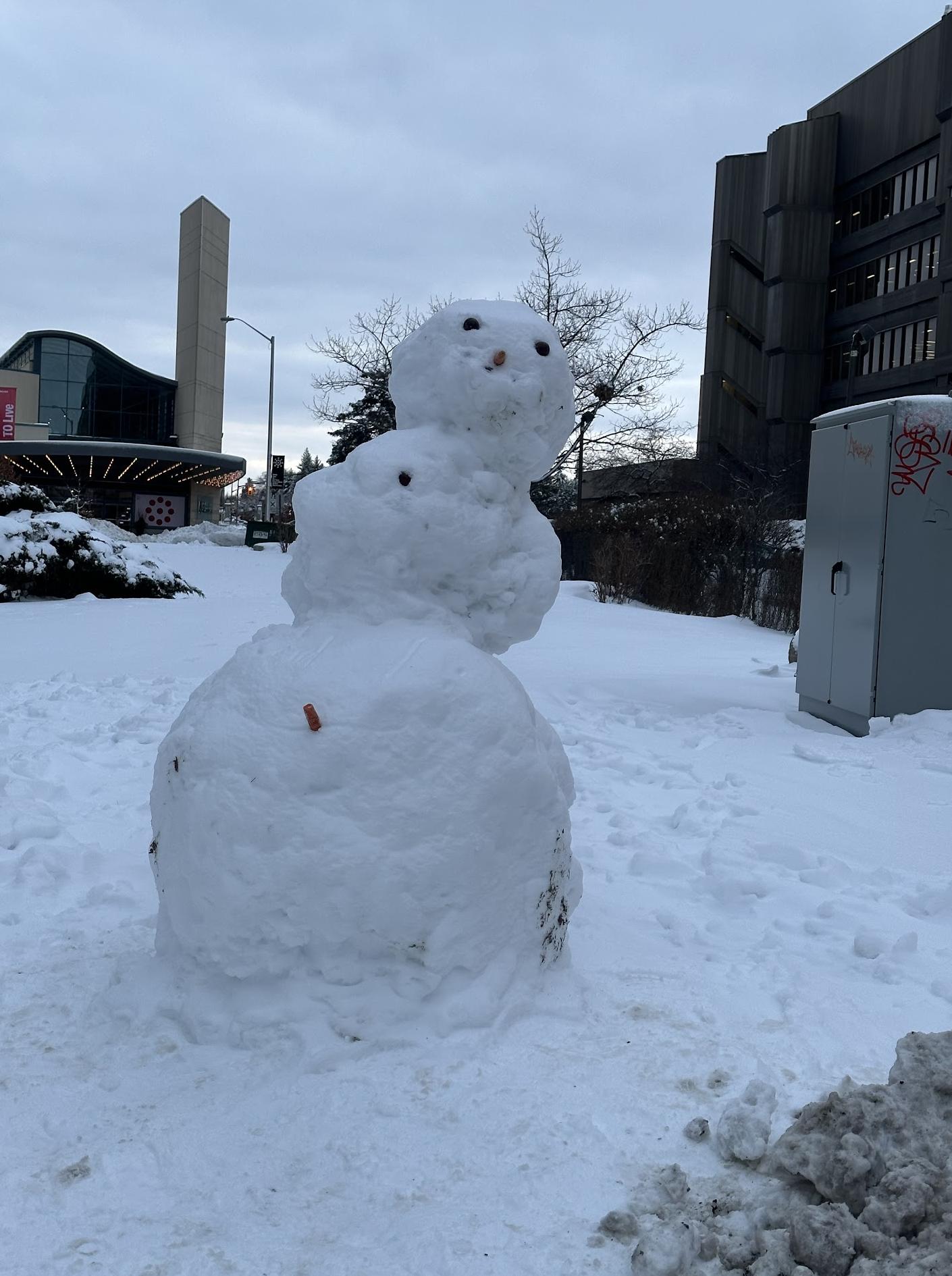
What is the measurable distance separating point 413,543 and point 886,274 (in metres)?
40.5

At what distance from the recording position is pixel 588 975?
3.04 m

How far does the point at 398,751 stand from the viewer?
2.61 m

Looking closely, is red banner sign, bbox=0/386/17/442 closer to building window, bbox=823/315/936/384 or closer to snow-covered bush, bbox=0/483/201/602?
snow-covered bush, bbox=0/483/201/602

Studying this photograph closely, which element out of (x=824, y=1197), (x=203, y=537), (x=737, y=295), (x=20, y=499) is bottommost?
(x=824, y=1197)

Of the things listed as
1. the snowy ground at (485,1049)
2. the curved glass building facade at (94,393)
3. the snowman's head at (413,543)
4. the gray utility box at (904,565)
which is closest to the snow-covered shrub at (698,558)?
the gray utility box at (904,565)

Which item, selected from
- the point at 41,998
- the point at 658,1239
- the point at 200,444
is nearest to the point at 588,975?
the point at 658,1239

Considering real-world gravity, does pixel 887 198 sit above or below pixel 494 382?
above

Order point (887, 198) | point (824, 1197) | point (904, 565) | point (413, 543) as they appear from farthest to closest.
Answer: point (887, 198)
point (904, 565)
point (413, 543)
point (824, 1197)

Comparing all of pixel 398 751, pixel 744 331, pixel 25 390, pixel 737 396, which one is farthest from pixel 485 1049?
pixel 25 390

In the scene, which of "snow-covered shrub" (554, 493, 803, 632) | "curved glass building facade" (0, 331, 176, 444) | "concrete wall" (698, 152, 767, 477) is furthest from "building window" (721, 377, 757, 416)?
"curved glass building facade" (0, 331, 176, 444)

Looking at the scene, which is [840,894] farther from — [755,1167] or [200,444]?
[200,444]

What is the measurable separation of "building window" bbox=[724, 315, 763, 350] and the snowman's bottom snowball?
4227cm

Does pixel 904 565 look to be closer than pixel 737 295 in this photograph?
Yes

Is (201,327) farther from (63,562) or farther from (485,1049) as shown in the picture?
(485,1049)
